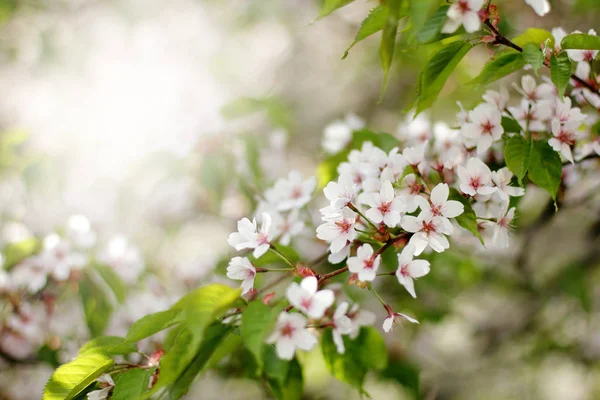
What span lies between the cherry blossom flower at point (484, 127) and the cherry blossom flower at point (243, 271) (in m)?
0.53

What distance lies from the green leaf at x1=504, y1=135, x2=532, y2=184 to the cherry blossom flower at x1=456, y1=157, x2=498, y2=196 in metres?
0.05

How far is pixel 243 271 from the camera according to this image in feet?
3.34

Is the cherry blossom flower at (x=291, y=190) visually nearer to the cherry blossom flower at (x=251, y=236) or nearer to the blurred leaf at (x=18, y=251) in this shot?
the cherry blossom flower at (x=251, y=236)

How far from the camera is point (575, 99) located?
1.23 m

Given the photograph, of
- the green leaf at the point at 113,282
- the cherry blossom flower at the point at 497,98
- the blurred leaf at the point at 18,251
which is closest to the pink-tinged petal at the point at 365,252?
the cherry blossom flower at the point at 497,98

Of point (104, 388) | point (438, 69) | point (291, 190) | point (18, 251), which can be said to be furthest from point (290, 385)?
point (18, 251)

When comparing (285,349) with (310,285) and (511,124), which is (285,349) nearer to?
(310,285)

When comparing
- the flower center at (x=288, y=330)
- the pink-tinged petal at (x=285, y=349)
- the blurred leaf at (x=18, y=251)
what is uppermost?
the flower center at (x=288, y=330)

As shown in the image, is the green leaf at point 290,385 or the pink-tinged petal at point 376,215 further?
the green leaf at point 290,385

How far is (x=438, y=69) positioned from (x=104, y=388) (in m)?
0.91

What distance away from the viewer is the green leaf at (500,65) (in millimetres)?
1049

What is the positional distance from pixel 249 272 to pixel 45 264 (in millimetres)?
976

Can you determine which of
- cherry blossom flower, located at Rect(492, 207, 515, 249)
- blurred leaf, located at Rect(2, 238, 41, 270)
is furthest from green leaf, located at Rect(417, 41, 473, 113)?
blurred leaf, located at Rect(2, 238, 41, 270)

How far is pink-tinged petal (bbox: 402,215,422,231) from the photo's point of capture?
3.28ft
